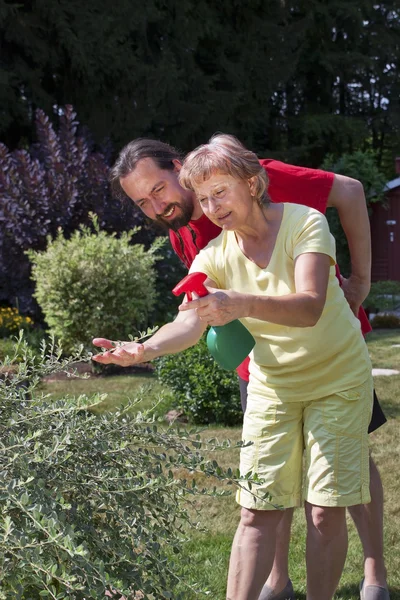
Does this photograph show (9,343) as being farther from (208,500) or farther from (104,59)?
(104,59)

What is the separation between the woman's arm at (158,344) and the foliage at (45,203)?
7709 mm

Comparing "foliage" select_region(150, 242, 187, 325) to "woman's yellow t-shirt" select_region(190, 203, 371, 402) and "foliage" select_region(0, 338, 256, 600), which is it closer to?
"woman's yellow t-shirt" select_region(190, 203, 371, 402)

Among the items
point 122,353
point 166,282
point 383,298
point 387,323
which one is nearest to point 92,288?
point 166,282

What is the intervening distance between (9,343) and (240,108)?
35.8 ft

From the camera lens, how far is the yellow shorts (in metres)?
2.36

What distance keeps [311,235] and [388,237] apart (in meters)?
20.1

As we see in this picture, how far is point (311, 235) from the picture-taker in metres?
2.25

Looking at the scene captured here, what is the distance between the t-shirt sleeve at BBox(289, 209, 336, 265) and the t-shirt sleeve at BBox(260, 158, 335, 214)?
0.40 m

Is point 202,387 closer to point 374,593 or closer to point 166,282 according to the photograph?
point 374,593

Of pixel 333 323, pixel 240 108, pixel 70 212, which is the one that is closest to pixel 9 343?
pixel 70 212

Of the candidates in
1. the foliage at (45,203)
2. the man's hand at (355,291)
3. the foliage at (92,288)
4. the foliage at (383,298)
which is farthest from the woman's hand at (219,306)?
the foliage at (383,298)

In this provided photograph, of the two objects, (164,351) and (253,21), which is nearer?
(164,351)

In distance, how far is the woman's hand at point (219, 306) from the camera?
196cm

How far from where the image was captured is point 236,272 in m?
2.41
